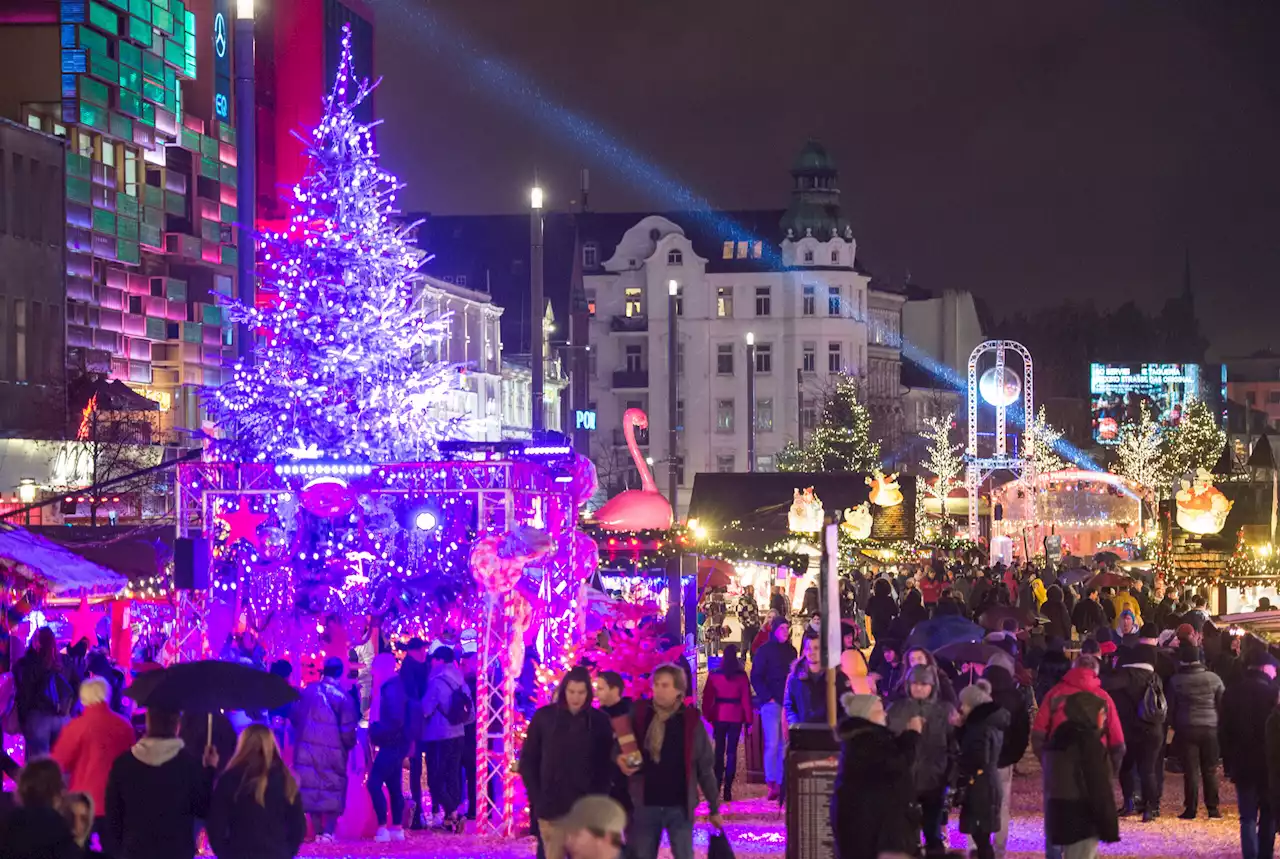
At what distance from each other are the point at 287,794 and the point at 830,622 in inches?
183

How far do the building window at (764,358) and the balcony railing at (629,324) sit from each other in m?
5.52

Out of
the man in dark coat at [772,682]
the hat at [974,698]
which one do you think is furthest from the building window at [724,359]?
the hat at [974,698]

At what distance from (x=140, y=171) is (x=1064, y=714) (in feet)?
163

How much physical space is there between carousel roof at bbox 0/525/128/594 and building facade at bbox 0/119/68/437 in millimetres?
26608

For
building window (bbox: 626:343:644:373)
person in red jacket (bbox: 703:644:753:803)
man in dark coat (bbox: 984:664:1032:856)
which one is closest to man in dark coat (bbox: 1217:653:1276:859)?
man in dark coat (bbox: 984:664:1032:856)

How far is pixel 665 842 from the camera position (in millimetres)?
15773

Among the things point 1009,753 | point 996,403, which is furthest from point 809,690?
point 996,403

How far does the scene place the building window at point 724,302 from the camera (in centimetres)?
10138

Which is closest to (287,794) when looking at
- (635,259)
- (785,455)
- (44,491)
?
(44,491)

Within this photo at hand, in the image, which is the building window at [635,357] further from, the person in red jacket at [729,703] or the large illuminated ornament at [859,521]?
the person in red jacket at [729,703]

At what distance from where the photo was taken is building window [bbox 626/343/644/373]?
10100 centimetres

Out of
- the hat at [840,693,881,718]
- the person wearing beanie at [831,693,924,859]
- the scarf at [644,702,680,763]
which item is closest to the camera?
the person wearing beanie at [831,693,924,859]

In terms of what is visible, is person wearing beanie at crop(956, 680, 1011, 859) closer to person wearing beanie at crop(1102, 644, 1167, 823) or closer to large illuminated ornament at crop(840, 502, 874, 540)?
person wearing beanie at crop(1102, 644, 1167, 823)

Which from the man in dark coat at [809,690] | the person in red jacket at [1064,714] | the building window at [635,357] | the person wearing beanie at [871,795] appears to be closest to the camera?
the person wearing beanie at [871,795]
